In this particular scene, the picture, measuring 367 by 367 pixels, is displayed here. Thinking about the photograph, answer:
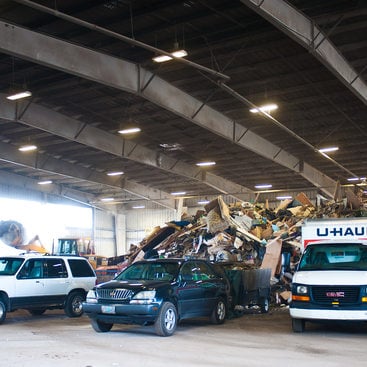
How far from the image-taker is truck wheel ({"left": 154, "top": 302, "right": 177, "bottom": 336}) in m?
10.2

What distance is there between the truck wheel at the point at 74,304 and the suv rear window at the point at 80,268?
0.52m

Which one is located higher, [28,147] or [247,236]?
[28,147]

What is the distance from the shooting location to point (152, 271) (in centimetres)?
1150

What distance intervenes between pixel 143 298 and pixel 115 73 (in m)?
8.44

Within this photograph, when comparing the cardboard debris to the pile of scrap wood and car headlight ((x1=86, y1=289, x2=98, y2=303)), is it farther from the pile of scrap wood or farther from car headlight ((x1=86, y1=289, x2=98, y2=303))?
car headlight ((x1=86, y1=289, x2=98, y2=303))

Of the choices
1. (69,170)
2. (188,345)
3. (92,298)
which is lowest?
(188,345)

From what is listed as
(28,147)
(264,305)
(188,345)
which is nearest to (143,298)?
(188,345)

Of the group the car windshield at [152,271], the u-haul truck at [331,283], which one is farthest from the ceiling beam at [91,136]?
the u-haul truck at [331,283]

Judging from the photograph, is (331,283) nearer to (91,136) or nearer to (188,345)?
(188,345)

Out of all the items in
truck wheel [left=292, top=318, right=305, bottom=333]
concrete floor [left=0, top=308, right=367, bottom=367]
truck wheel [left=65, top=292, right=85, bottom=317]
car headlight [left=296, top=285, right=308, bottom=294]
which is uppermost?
car headlight [left=296, top=285, right=308, bottom=294]

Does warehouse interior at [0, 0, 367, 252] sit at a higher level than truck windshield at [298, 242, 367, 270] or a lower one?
higher

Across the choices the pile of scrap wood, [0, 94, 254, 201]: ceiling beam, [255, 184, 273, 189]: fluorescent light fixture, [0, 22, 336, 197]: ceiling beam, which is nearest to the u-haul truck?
the pile of scrap wood

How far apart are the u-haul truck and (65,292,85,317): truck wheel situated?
6141mm

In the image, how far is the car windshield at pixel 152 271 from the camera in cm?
1126
